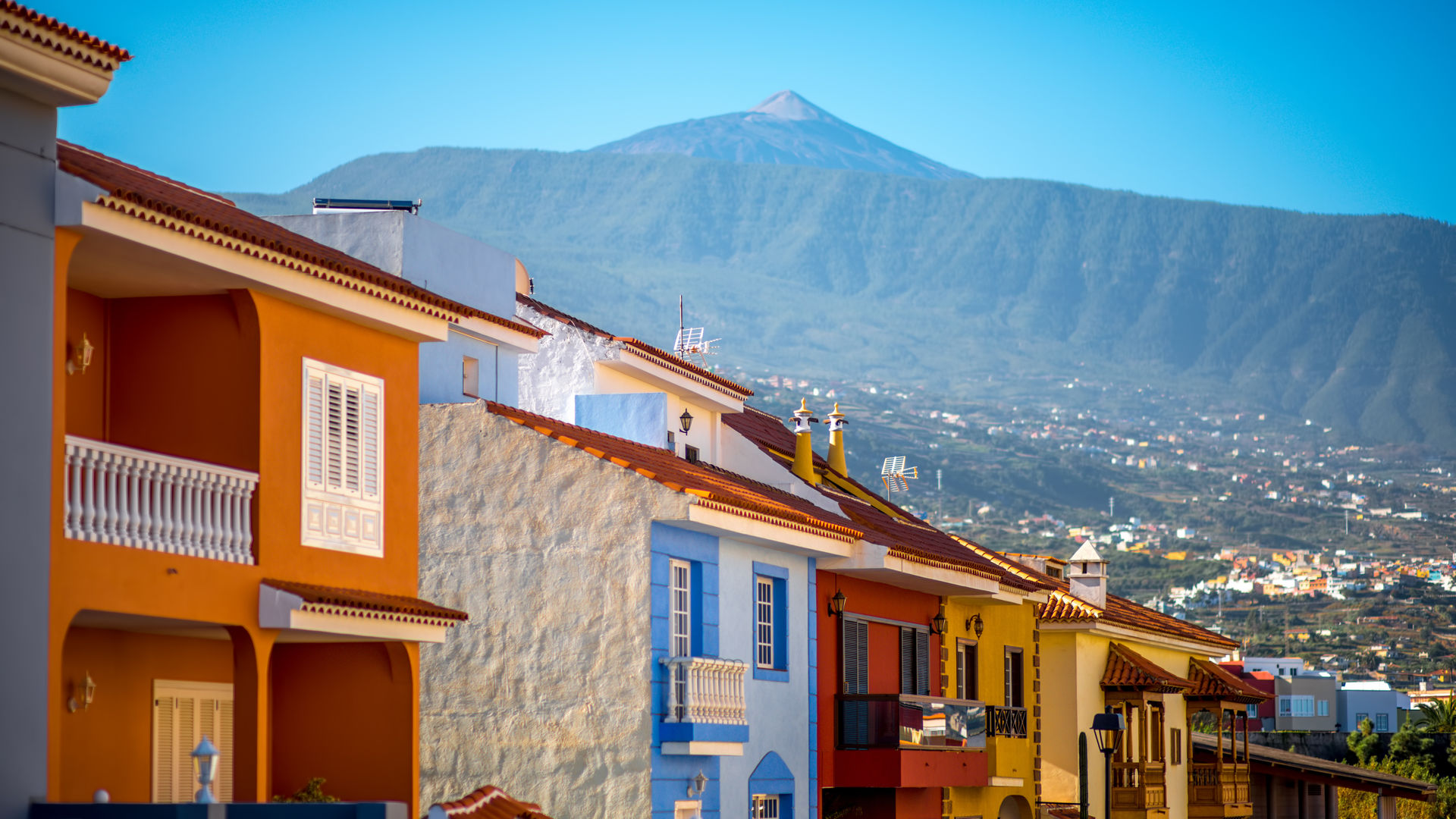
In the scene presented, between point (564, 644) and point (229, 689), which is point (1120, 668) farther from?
point (229, 689)

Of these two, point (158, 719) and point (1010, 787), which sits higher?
point (158, 719)

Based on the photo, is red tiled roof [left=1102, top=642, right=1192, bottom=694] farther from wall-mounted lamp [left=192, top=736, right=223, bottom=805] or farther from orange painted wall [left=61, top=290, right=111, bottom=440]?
wall-mounted lamp [left=192, top=736, right=223, bottom=805]

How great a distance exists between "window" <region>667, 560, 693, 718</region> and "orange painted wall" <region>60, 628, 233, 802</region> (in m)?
7.28

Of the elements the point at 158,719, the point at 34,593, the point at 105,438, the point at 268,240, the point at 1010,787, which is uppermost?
the point at 268,240

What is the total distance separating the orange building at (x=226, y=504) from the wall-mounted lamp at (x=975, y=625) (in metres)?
18.3

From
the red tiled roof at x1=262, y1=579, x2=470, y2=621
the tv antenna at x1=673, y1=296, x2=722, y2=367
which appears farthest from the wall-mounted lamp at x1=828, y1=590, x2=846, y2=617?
the red tiled roof at x1=262, y1=579, x2=470, y2=621

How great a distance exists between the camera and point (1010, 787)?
3859cm

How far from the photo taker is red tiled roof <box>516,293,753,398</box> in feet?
107

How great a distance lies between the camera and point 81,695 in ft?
58.2

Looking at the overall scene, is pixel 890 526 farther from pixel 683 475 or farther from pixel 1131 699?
pixel 1131 699

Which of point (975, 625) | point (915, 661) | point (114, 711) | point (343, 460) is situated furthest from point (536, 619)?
point (975, 625)

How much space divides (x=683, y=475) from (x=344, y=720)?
7.83 metres

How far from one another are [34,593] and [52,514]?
0.65m

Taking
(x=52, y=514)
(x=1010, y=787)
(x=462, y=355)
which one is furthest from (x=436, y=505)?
(x=1010, y=787)
